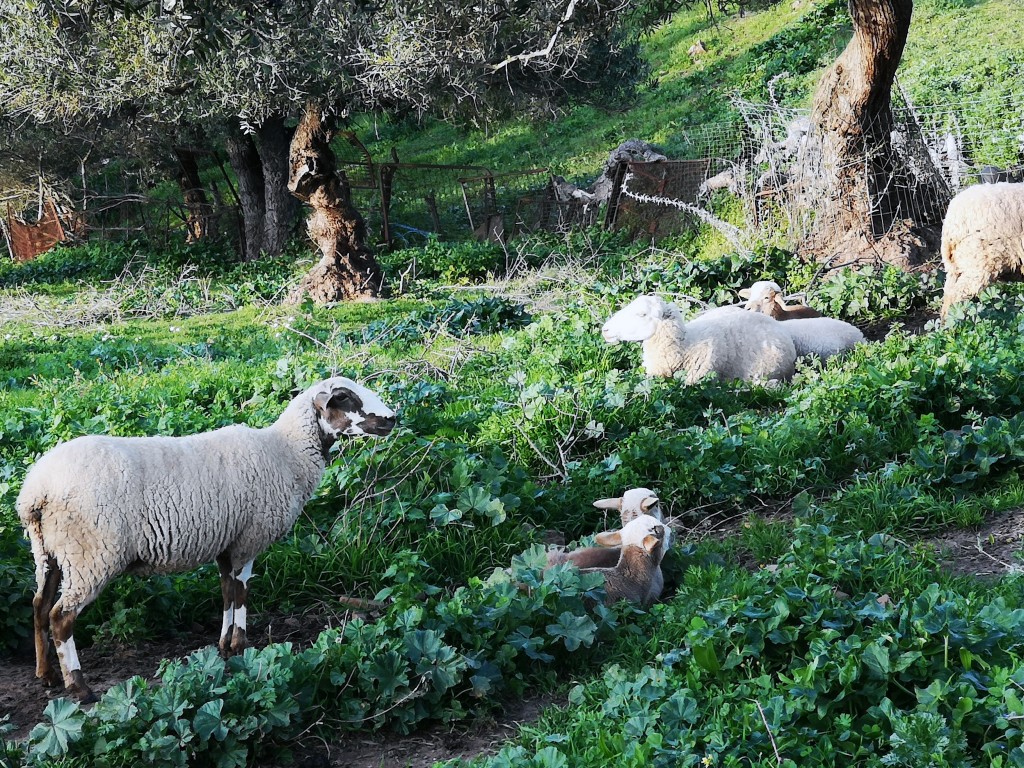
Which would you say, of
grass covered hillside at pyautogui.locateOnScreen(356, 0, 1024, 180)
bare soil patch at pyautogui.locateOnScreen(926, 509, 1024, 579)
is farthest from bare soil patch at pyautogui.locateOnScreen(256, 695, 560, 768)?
grass covered hillside at pyautogui.locateOnScreen(356, 0, 1024, 180)

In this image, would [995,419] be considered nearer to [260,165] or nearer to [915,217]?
[915,217]

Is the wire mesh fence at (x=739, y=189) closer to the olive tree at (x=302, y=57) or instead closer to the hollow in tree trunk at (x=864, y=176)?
the hollow in tree trunk at (x=864, y=176)

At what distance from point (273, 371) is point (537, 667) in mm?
5205

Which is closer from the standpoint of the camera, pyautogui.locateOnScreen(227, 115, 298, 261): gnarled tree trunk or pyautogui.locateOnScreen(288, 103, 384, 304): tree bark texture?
pyautogui.locateOnScreen(288, 103, 384, 304): tree bark texture

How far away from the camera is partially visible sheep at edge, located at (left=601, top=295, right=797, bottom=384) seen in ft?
27.1

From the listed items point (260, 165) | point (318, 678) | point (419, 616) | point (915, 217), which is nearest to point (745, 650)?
point (419, 616)

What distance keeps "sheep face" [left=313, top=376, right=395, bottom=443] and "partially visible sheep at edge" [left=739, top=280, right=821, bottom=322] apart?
5.81m

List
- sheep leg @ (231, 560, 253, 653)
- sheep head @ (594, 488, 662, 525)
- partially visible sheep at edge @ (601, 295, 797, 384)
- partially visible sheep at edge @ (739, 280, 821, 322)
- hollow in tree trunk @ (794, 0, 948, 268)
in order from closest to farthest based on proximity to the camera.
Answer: sheep leg @ (231, 560, 253, 653) < sheep head @ (594, 488, 662, 525) < partially visible sheep at edge @ (601, 295, 797, 384) < partially visible sheep at edge @ (739, 280, 821, 322) < hollow in tree trunk @ (794, 0, 948, 268)

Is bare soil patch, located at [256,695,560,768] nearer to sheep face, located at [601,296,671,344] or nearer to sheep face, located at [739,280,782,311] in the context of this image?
sheep face, located at [601,296,671,344]

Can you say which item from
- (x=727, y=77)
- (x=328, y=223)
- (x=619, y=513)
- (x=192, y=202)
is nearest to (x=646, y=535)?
(x=619, y=513)

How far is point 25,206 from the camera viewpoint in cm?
2352

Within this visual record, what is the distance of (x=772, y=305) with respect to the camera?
→ 994cm

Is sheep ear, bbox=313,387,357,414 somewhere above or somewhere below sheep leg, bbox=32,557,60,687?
above

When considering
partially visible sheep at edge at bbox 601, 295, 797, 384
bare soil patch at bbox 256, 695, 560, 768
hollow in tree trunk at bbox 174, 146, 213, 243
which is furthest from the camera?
hollow in tree trunk at bbox 174, 146, 213, 243
